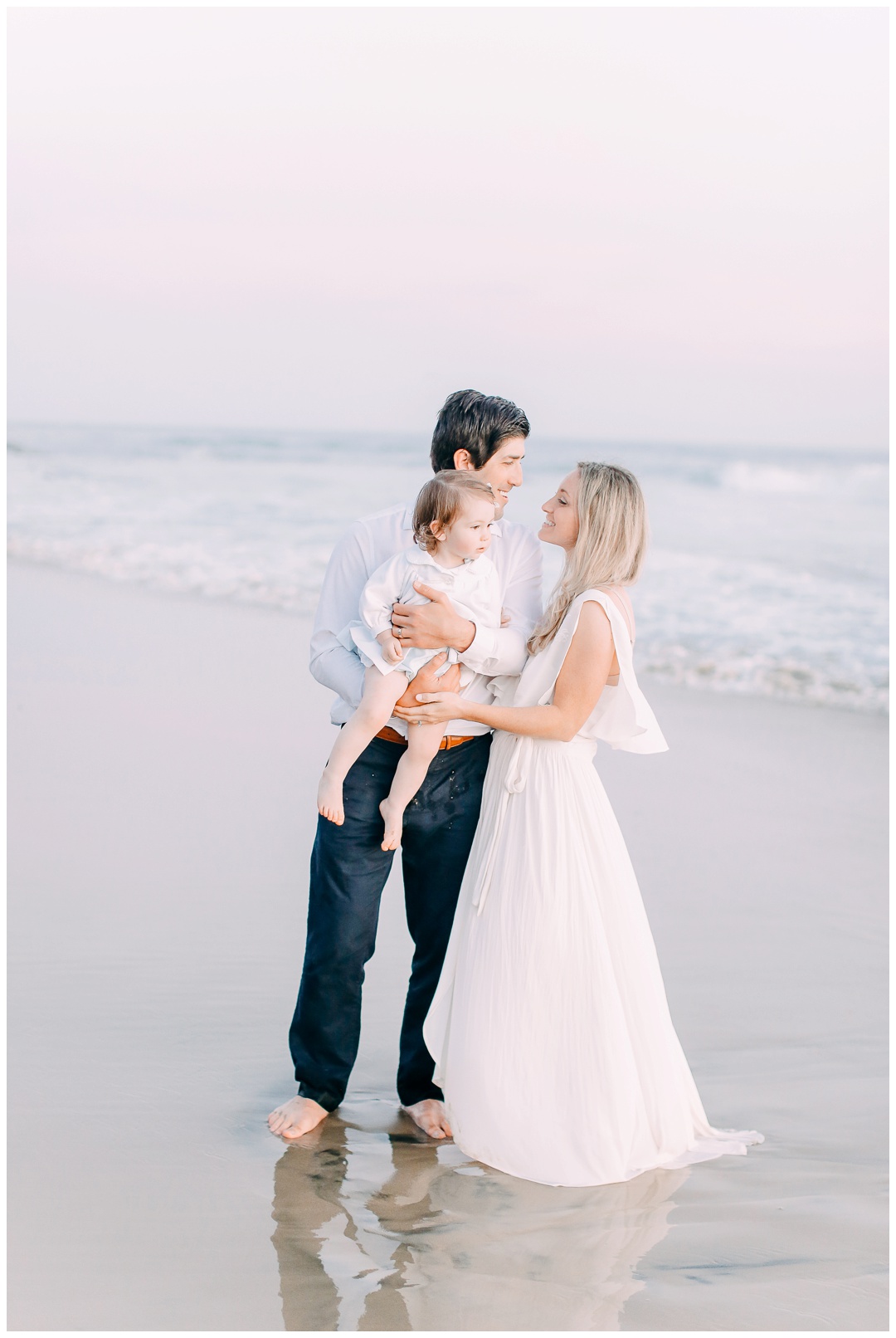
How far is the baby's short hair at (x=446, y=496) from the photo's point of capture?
267 centimetres

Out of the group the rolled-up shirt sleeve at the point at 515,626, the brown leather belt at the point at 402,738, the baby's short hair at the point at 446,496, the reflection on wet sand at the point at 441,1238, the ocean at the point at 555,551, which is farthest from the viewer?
the ocean at the point at 555,551

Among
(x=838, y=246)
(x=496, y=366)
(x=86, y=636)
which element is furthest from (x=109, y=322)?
(x=86, y=636)

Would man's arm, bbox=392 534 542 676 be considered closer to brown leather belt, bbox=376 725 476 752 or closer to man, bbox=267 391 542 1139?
man, bbox=267 391 542 1139

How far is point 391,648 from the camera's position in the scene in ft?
8.86

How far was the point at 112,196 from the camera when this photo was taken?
21156 millimetres

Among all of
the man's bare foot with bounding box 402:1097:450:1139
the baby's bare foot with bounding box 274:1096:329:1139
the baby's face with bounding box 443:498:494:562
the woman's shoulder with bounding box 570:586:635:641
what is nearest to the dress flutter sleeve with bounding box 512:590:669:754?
the woman's shoulder with bounding box 570:586:635:641

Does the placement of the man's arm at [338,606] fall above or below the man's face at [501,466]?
below

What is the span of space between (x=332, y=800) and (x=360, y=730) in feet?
0.63

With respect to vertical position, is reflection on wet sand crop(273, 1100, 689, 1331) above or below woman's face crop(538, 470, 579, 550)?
below

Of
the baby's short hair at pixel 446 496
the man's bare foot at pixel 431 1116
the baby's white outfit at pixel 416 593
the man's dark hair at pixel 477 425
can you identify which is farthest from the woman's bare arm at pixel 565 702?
the man's bare foot at pixel 431 1116

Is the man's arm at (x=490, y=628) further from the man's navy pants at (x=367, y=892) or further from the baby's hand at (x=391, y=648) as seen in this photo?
the man's navy pants at (x=367, y=892)

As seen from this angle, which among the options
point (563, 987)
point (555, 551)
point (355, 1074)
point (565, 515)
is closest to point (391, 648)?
point (565, 515)

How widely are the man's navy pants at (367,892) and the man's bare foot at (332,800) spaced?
93 millimetres

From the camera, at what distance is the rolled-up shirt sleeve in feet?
9.11
